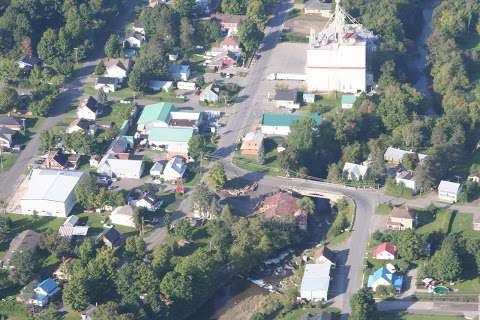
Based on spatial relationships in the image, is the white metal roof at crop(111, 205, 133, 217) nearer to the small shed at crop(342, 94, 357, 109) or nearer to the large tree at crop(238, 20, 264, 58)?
the small shed at crop(342, 94, 357, 109)

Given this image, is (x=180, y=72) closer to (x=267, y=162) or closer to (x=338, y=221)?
(x=267, y=162)

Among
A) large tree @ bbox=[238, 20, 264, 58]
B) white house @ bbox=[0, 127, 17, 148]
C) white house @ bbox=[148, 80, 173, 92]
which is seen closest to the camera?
white house @ bbox=[0, 127, 17, 148]

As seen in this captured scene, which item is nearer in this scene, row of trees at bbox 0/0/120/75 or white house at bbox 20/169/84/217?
white house at bbox 20/169/84/217

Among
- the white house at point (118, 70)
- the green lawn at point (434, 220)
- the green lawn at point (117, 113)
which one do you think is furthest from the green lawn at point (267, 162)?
the white house at point (118, 70)

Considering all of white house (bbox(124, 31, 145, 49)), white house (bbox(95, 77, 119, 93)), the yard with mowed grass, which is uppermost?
white house (bbox(124, 31, 145, 49))

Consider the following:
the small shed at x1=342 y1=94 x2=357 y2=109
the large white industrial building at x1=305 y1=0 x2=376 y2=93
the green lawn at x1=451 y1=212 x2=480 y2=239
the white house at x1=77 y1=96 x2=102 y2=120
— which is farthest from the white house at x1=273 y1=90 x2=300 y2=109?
the green lawn at x1=451 y1=212 x2=480 y2=239

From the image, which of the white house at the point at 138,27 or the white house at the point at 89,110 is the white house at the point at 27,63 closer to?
the white house at the point at 89,110
